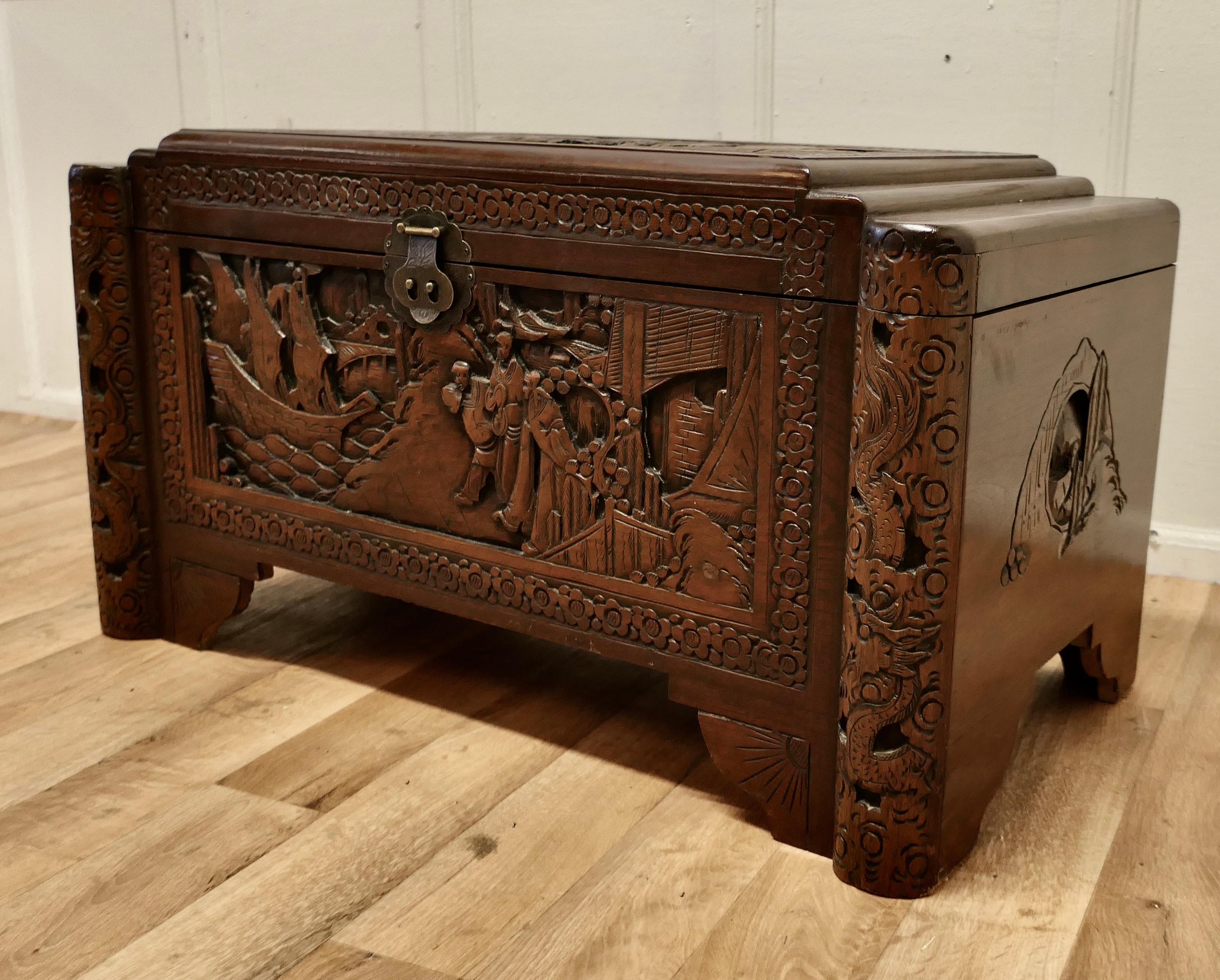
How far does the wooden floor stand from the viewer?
3.49 feet

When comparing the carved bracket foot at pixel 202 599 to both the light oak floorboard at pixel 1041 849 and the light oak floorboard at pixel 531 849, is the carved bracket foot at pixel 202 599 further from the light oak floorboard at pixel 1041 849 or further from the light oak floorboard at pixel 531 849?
the light oak floorboard at pixel 1041 849

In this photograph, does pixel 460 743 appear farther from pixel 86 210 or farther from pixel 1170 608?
pixel 1170 608

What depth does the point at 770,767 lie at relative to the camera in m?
1.24

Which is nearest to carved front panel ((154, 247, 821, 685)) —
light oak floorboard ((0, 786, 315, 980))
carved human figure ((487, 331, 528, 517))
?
carved human figure ((487, 331, 528, 517))

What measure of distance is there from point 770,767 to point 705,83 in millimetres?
1322

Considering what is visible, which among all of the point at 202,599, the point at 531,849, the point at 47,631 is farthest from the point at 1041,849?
the point at 47,631

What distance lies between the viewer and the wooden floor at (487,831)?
1.06 metres

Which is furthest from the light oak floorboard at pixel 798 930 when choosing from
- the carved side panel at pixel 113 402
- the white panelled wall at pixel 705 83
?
the white panelled wall at pixel 705 83

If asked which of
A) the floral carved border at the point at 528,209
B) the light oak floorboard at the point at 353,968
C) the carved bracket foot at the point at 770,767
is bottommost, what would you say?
the light oak floorboard at the point at 353,968

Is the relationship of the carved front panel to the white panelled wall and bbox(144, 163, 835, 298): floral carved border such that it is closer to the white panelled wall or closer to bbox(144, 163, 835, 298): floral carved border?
bbox(144, 163, 835, 298): floral carved border

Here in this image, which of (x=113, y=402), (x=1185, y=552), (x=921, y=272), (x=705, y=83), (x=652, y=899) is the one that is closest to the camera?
(x=921, y=272)

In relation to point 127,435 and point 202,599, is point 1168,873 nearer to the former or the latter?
point 202,599

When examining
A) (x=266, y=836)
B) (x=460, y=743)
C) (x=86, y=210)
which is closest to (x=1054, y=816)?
(x=460, y=743)

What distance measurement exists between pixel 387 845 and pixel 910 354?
2.21 feet
